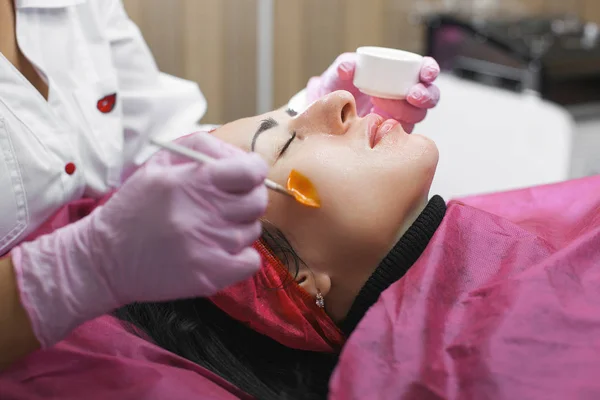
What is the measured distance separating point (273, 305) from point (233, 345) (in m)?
0.12

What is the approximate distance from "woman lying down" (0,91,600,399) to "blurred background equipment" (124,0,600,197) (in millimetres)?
964

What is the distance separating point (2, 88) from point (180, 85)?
0.62 m

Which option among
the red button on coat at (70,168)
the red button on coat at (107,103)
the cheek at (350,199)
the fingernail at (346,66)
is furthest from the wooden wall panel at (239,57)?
the cheek at (350,199)

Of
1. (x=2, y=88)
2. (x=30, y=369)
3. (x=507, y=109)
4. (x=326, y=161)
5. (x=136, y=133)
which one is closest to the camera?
(x=30, y=369)

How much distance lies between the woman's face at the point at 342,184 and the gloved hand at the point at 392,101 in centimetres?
21

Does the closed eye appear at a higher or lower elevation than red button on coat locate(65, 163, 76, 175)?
higher

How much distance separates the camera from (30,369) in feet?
3.41

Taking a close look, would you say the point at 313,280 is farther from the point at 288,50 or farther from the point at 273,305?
the point at 288,50

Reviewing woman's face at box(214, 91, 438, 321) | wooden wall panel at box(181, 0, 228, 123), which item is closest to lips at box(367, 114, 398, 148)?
woman's face at box(214, 91, 438, 321)

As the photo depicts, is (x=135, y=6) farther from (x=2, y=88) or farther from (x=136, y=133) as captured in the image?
(x=2, y=88)

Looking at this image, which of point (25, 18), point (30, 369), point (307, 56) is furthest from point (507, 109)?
point (30, 369)

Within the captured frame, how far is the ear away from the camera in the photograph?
1.19 m

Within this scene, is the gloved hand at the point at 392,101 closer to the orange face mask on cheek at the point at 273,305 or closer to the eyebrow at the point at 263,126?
the eyebrow at the point at 263,126

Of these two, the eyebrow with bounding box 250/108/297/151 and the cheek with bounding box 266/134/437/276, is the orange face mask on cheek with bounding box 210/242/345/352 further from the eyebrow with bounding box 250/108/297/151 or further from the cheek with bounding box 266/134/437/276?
the eyebrow with bounding box 250/108/297/151
